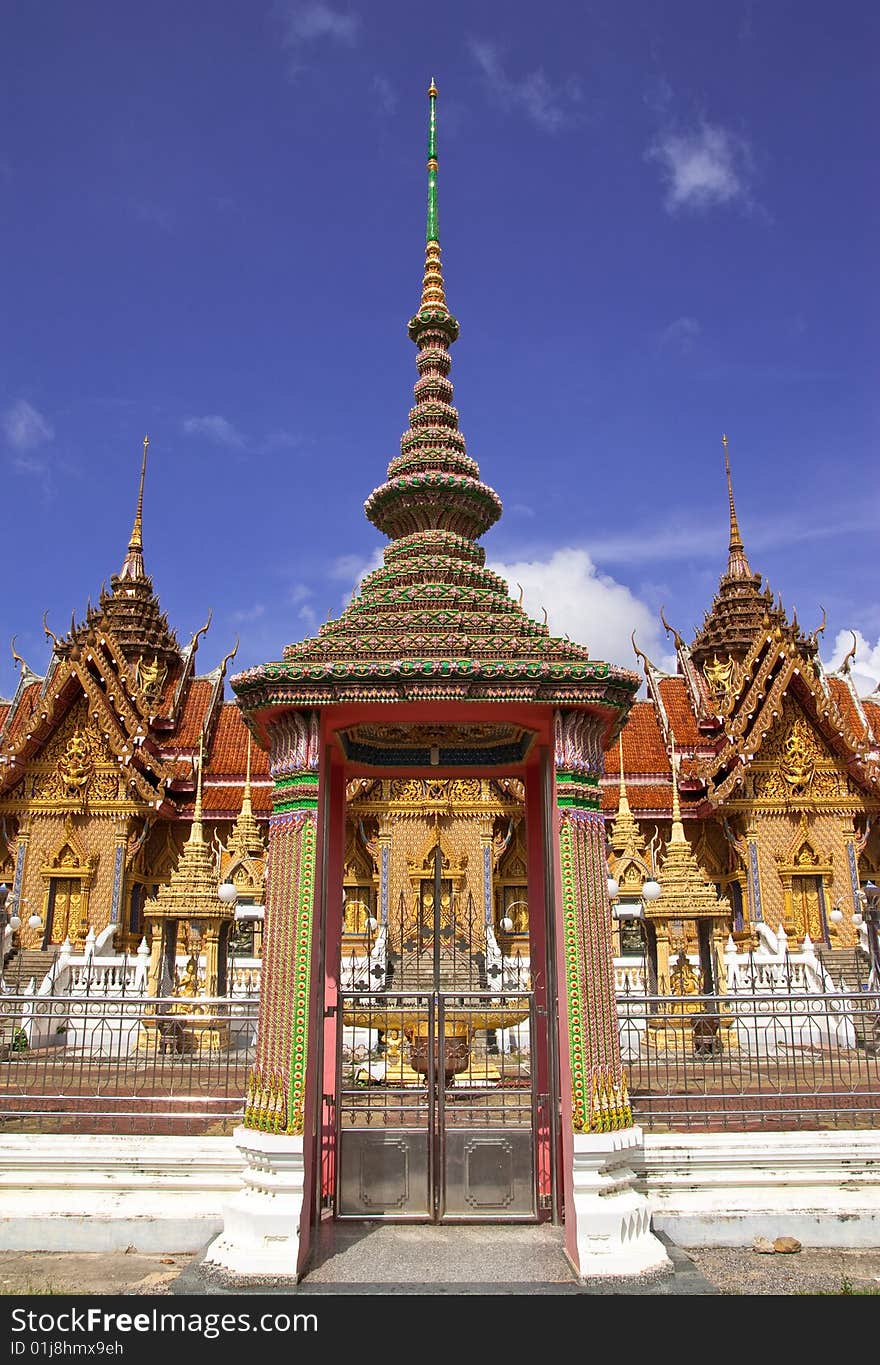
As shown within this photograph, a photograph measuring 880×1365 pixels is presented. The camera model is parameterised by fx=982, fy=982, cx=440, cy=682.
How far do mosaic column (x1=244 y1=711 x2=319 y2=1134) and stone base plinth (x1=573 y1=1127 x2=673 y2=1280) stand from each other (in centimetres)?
153

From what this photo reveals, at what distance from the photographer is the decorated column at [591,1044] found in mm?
5047

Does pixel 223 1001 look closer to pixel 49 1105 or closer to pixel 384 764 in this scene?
pixel 49 1105

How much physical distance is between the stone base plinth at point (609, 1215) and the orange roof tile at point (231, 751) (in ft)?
61.0

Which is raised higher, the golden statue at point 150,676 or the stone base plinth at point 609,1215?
the golden statue at point 150,676

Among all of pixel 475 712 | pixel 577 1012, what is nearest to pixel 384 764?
pixel 475 712

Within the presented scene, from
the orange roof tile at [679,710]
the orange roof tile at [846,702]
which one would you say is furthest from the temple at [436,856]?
the orange roof tile at [846,702]

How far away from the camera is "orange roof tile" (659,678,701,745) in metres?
24.2

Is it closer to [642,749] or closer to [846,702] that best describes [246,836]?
[642,749]

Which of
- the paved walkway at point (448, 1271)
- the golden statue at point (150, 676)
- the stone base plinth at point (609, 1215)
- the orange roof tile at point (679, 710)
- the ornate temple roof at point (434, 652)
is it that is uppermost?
the golden statue at point (150, 676)

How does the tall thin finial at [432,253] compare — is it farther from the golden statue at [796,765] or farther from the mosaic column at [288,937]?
the golden statue at [796,765]

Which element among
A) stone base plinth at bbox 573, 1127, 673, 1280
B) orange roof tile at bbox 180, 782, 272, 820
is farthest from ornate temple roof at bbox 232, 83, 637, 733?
orange roof tile at bbox 180, 782, 272, 820

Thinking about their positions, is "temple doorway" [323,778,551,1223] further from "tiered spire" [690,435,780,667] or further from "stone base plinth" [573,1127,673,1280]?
"tiered spire" [690,435,780,667]

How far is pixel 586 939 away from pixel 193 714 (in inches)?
869

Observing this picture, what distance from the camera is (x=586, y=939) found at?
5.46 meters
